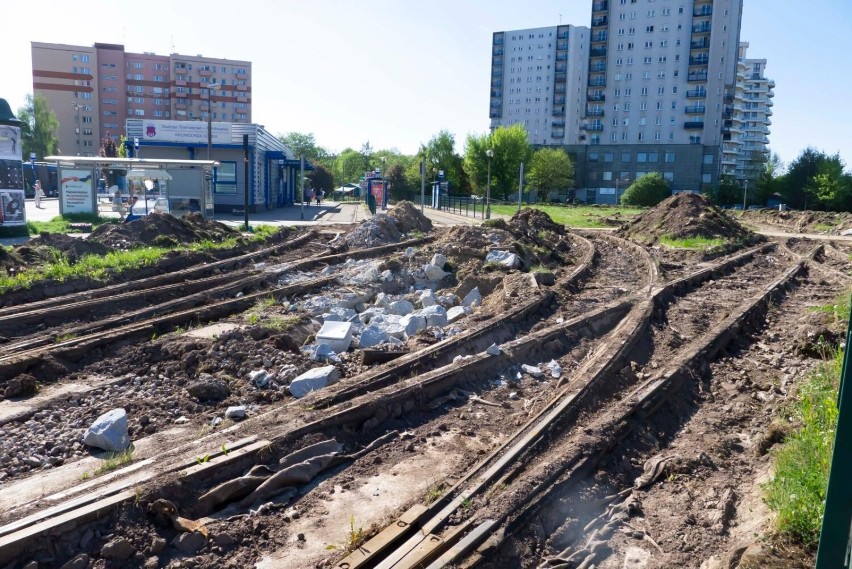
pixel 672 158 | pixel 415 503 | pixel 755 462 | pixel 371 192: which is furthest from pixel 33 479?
pixel 672 158

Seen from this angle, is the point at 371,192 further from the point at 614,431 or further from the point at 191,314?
the point at 614,431

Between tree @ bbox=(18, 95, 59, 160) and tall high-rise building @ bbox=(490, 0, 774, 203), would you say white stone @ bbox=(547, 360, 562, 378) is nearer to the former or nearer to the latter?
tall high-rise building @ bbox=(490, 0, 774, 203)

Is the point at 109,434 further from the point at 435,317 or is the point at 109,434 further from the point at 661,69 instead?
the point at 661,69

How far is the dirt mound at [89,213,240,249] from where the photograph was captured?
61.8 feet

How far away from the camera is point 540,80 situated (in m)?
119

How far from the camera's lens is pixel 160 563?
4.84 m

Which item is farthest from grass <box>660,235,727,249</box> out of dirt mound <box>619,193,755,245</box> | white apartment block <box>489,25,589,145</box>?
white apartment block <box>489,25,589,145</box>

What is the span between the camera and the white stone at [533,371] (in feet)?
30.3

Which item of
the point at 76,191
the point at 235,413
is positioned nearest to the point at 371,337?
the point at 235,413

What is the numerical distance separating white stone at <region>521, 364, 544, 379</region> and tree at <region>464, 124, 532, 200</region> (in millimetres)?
67359

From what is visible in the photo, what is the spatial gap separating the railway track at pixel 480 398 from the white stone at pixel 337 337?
4.56 ft

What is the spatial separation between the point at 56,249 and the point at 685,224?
22.8 meters

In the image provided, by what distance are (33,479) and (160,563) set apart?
6.51 ft

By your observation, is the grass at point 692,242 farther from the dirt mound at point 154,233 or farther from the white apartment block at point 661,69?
the white apartment block at point 661,69
